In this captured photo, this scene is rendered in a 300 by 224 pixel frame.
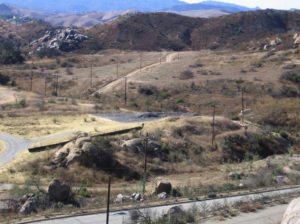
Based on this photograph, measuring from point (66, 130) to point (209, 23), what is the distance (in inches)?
3922

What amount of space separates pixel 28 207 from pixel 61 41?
94380 mm

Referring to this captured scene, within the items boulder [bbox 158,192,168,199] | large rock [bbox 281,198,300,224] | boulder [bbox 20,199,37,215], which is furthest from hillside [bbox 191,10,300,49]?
Answer: large rock [bbox 281,198,300,224]

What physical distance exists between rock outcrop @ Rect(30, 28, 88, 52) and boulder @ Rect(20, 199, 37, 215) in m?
89.7

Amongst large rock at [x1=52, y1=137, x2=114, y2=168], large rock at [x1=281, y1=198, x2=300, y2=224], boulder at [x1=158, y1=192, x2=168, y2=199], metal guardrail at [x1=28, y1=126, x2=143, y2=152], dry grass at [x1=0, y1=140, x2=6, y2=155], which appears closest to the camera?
large rock at [x1=281, y1=198, x2=300, y2=224]

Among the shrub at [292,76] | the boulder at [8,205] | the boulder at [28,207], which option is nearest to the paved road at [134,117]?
the boulder at [8,205]

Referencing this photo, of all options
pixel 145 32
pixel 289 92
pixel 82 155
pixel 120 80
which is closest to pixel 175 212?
pixel 82 155

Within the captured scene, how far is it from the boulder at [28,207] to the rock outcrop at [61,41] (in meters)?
89.7

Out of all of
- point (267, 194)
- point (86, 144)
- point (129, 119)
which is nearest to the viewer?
point (267, 194)

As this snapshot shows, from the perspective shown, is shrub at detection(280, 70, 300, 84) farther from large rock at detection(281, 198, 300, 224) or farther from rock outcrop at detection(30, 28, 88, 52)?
rock outcrop at detection(30, 28, 88, 52)

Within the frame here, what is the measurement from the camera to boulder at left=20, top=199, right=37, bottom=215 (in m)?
16.5

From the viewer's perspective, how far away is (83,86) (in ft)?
218

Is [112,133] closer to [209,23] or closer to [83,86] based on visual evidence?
[83,86]

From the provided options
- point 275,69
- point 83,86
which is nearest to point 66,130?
point 83,86

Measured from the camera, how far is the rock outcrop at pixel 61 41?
10475cm
